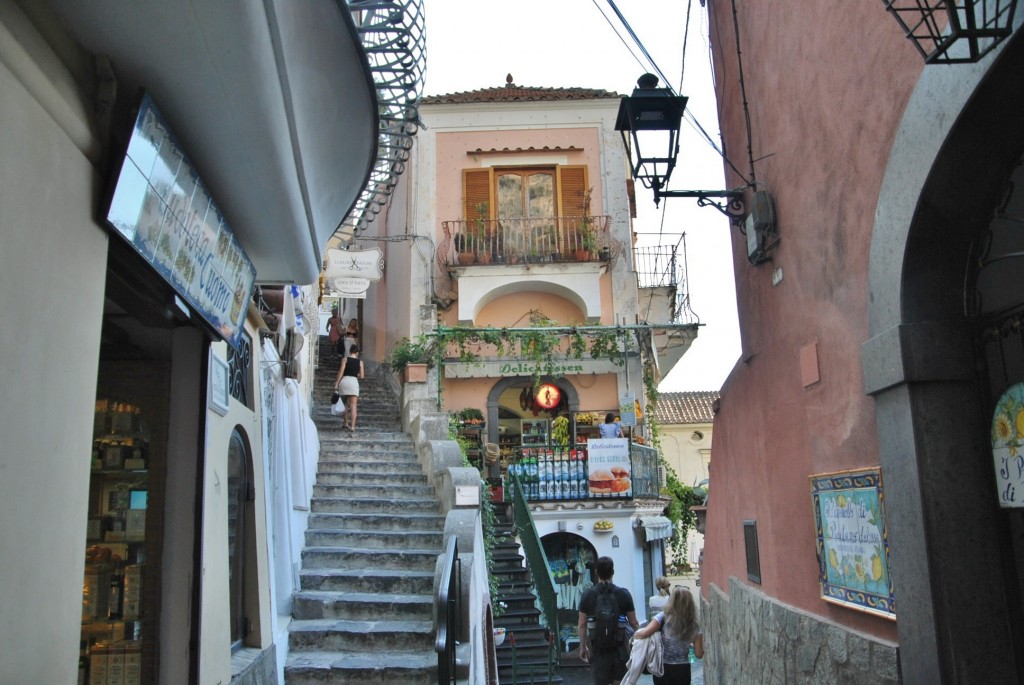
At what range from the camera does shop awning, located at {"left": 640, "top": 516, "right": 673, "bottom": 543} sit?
54.2ft

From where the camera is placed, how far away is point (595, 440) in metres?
16.5

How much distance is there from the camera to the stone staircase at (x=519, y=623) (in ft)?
36.2

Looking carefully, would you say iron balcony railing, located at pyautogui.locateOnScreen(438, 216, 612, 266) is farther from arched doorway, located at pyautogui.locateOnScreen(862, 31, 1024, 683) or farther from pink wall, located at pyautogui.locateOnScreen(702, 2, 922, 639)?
arched doorway, located at pyautogui.locateOnScreen(862, 31, 1024, 683)

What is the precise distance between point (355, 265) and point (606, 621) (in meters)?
8.13

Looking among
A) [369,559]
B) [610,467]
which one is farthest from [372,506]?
[610,467]

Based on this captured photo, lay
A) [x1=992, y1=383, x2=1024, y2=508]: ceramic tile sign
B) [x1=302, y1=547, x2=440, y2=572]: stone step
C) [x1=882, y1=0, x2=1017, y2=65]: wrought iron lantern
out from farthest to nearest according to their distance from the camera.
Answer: [x1=302, y1=547, x2=440, y2=572]: stone step
[x1=992, y1=383, x2=1024, y2=508]: ceramic tile sign
[x1=882, y1=0, x2=1017, y2=65]: wrought iron lantern

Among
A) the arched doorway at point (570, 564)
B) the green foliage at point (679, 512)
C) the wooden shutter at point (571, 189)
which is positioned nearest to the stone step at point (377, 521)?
the arched doorway at point (570, 564)

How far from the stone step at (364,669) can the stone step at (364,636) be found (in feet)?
0.41

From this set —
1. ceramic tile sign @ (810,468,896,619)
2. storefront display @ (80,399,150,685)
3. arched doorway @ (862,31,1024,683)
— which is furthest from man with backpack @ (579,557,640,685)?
storefront display @ (80,399,150,685)

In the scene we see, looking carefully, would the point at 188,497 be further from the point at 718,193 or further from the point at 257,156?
the point at 718,193

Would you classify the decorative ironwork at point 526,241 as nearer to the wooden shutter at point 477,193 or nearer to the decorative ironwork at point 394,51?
the wooden shutter at point 477,193

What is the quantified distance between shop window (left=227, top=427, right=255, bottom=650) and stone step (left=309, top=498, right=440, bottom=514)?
2.90 m

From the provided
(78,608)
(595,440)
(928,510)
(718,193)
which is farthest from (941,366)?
(595,440)

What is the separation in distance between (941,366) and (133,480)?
4587 millimetres
